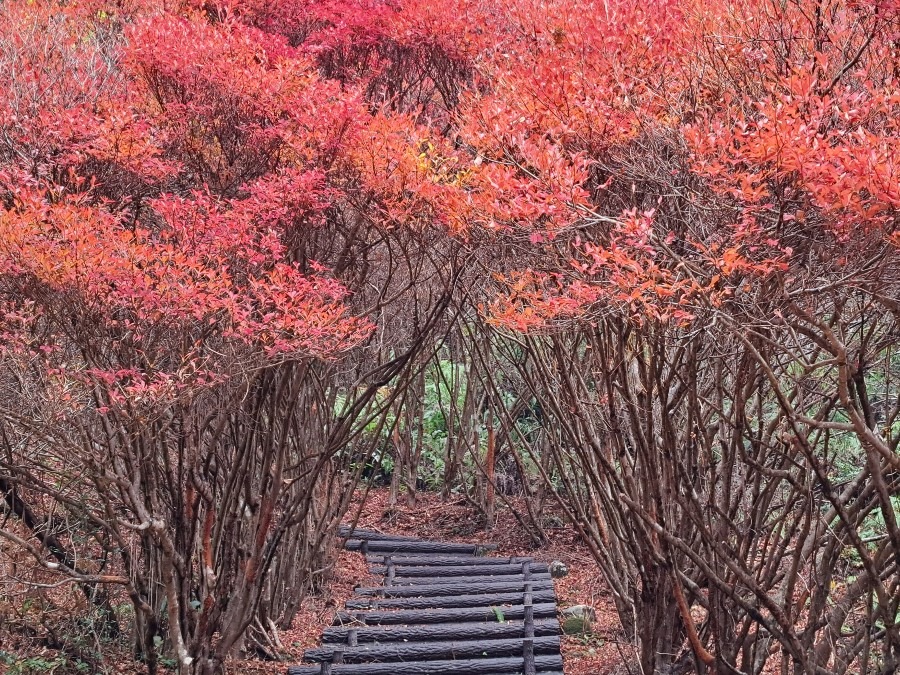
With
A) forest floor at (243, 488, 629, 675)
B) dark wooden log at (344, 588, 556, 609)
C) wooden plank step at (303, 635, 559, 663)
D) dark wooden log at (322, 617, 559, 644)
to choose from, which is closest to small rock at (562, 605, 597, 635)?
forest floor at (243, 488, 629, 675)

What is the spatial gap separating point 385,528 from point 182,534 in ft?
20.4

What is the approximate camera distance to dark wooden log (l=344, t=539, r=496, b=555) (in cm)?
1092

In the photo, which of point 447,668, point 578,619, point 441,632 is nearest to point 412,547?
point 578,619

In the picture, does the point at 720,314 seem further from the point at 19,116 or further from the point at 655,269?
the point at 19,116

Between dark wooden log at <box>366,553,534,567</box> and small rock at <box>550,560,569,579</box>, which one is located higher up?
small rock at <box>550,560,569,579</box>

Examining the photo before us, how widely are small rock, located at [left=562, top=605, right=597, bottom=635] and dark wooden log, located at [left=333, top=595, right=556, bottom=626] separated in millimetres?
317

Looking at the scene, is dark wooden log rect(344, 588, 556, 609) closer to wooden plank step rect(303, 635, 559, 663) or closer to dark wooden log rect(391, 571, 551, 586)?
dark wooden log rect(391, 571, 551, 586)

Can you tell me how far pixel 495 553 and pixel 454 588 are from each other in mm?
2553

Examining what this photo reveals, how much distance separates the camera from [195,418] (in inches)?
243

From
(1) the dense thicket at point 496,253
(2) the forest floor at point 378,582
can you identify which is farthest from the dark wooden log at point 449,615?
(1) the dense thicket at point 496,253

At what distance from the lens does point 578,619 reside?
8.27 m

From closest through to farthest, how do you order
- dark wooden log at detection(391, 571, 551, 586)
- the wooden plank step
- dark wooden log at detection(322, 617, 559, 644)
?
the wooden plank step < dark wooden log at detection(322, 617, 559, 644) < dark wooden log at detection(391, 571, 551, 586)

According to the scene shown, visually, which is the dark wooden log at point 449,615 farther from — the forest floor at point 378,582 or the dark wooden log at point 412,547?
the dark wooden log at point 412,547

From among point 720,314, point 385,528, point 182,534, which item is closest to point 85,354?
point 182,534
